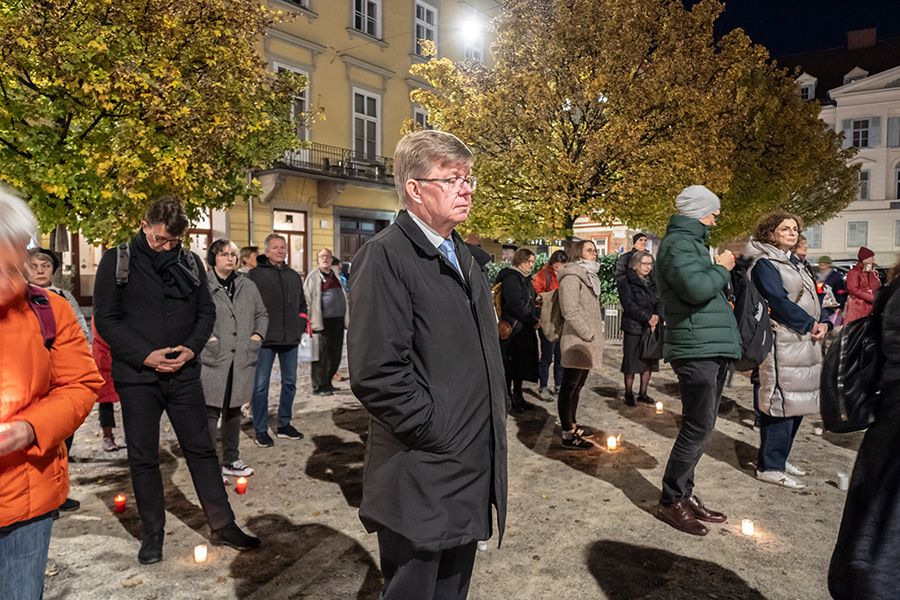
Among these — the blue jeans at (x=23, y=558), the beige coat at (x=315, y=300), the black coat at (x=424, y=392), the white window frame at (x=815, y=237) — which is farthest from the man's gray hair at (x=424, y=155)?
the white window frame at (x=815, y=237)

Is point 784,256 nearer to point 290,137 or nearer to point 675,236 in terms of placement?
point 675,236

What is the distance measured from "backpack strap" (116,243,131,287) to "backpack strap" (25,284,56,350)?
152cm

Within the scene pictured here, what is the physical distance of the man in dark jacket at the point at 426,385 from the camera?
1997 mm

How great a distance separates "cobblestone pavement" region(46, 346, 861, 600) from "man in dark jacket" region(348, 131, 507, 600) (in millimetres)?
1454

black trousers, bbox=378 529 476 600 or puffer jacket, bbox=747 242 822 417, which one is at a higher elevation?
puffer jacket, bbox=747 242 822 417

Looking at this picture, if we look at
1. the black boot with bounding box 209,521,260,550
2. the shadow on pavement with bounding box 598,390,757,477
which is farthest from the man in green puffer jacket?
the black boot with bounding box 209,521,260,550

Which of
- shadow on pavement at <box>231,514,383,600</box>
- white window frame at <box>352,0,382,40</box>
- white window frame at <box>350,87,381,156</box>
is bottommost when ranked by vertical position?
shadow on pavement at <box>231,514,383,600</box>

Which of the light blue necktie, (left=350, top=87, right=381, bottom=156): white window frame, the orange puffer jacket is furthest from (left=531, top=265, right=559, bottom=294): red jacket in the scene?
(left=350, top=87, right=381, bottom=156): white window frame

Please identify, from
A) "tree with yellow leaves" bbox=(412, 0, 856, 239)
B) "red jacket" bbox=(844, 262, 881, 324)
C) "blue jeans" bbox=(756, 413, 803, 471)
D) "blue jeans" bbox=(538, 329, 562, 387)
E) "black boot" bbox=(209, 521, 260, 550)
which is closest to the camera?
"black boot" bbox=(209, 521, 260, 550)

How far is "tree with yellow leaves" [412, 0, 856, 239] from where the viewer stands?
48.6 feet

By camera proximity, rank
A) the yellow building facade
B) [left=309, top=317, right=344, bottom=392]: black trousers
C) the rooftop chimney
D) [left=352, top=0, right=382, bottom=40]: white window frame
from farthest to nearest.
Result: 1. the rooftop chimney
2. [left=352, top=0, right=382, bottom=40]: white window frame
3. the yellow building facade
4. [left=309, top=317, right=344, bottom=392]: black trousers

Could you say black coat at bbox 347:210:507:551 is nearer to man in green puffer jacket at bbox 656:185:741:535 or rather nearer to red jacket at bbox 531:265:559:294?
man in green puffer jacket at bbox 656:185:741:535

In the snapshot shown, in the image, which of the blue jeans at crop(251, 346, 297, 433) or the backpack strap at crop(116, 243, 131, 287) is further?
the blue jeans at crop(251, 346, 297, 433)

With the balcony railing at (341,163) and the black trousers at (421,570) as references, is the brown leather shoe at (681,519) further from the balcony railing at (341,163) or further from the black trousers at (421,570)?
the balcony railing at (341,163)
